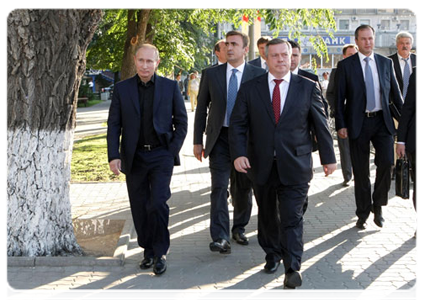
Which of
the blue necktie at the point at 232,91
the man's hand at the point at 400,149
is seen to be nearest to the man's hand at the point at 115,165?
the blue necktie at the point at 232,91

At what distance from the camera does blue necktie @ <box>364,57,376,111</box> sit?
7934mm

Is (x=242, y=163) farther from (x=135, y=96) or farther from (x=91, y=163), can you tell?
(x=91, y=163)

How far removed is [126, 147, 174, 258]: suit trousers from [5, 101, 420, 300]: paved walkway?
26 cm

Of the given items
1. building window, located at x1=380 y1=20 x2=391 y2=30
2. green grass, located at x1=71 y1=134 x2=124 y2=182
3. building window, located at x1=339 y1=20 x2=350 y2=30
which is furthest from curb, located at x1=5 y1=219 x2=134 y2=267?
building window, located at x1=380 y1=20 x2=391 y2=30

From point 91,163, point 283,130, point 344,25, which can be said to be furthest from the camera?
point 344,25

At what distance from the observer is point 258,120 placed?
6066 millimetres

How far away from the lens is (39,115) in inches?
267

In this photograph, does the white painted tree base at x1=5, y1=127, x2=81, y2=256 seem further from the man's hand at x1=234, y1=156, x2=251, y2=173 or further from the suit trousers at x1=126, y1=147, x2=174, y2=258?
the man's hand at x1=234, y1=156, x2=251, y2=173

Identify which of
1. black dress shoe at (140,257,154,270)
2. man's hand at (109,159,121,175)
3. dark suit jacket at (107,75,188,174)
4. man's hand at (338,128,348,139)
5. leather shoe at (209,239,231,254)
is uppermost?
dark suit jacket at (107,75,188,174)

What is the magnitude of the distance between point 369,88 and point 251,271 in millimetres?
2657

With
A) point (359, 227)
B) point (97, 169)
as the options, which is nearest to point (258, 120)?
point (359, 227)

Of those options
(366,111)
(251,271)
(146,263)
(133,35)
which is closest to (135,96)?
(146,263)

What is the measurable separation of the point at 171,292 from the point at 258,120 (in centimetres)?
152
